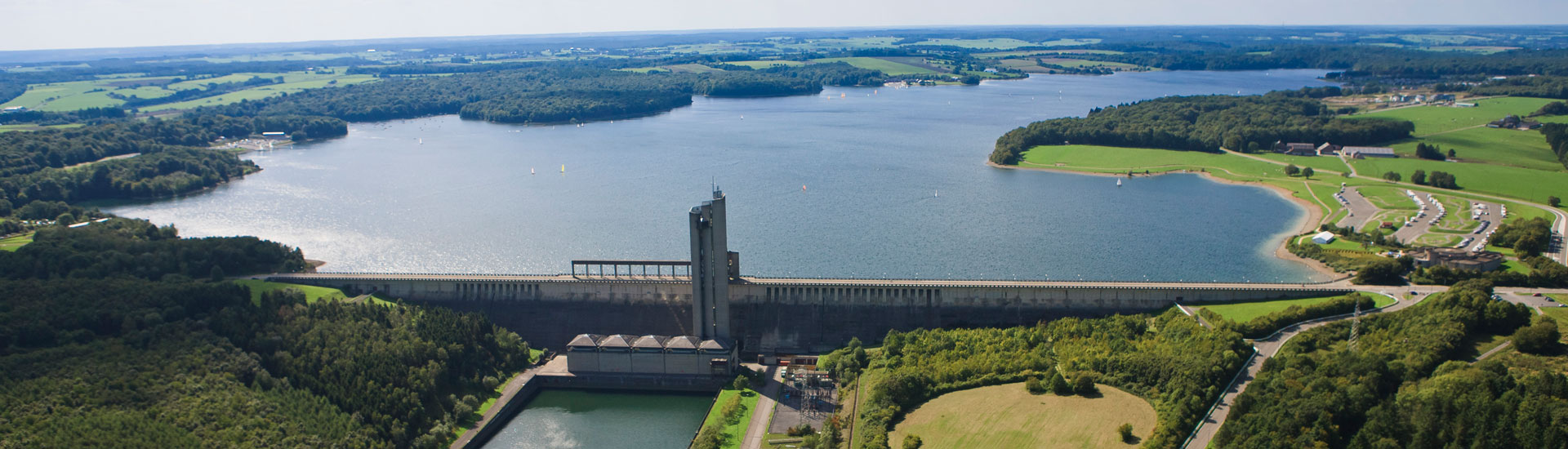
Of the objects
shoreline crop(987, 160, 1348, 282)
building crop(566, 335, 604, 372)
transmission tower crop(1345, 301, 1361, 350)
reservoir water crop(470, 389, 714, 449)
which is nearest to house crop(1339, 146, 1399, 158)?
shoreline crop(987, 160, 1348, 282)

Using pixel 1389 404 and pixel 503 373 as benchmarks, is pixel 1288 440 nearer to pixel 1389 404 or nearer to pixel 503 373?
pixel 1389 404

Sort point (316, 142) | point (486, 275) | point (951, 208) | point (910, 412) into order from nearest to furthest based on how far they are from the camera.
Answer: point (910, 412)
point (486, 275)
point (951, 208)
point (316, 142)

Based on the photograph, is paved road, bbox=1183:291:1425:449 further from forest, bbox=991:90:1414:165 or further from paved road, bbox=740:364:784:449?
forest, bbox=991:90:1414:165

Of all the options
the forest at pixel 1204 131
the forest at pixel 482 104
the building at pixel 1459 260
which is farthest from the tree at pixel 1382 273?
the forest at pixel 482 104

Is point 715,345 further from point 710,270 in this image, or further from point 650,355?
point 710,270

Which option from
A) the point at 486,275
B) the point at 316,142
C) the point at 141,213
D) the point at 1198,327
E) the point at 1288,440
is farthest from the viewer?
the point at 316,142

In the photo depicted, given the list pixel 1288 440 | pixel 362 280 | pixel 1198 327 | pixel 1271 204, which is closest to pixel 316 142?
pixel 362 280
